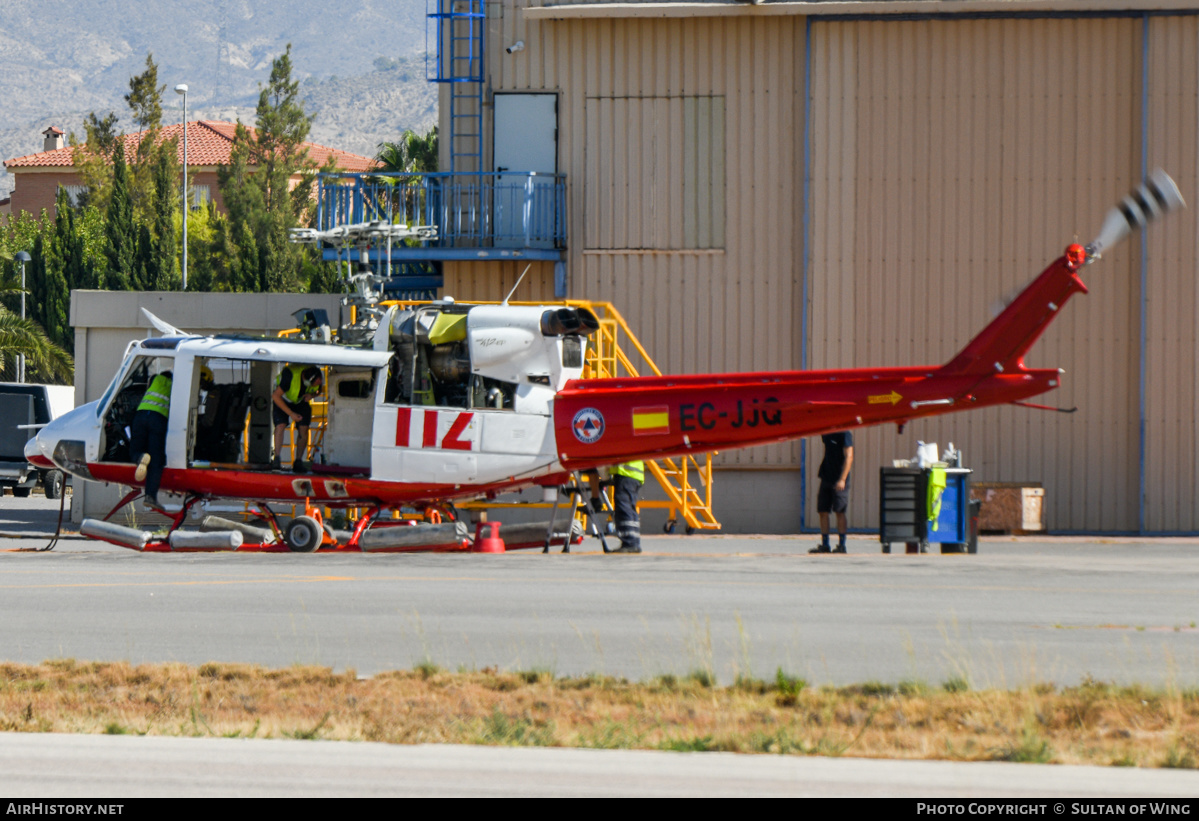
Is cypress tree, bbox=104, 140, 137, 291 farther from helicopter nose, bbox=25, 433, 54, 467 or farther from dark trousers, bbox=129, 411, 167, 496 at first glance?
dark trousers, bbox=129, 411, 167, 496

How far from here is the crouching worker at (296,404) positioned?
16.1 metres

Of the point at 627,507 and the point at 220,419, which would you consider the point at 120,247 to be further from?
the point at 627,507

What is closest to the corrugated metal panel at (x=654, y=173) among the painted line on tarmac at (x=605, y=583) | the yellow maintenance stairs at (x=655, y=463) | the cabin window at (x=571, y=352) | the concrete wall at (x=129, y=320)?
the yellow maintenance stairs at (x=655, y=463)

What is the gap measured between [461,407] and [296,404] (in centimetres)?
215

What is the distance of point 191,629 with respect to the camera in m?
10.3

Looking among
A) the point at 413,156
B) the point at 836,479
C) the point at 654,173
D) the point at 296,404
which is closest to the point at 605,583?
the point at 296,404

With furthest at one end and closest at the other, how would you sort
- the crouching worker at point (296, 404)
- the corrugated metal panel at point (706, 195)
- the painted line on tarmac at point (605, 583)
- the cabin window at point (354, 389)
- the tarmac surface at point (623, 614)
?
the corrugated metal panel at point (706, 195) → the cabin window at point (354, 389) → the crouching worker at point (296, 404) → the painted line on tarmac at point (605, 583) → the tarmac surface at point (623, 614)

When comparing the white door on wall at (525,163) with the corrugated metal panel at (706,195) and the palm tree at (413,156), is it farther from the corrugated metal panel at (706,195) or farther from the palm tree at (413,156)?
the palm tree at (413,156)

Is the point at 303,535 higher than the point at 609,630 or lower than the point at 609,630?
higher

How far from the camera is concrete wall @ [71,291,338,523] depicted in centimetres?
2400

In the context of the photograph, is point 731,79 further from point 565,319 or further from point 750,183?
point 565,319

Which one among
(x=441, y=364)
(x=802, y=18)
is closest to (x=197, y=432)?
(x=441, y=364)

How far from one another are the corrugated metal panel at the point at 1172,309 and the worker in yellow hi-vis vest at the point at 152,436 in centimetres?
1630

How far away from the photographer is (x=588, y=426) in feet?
50.7
